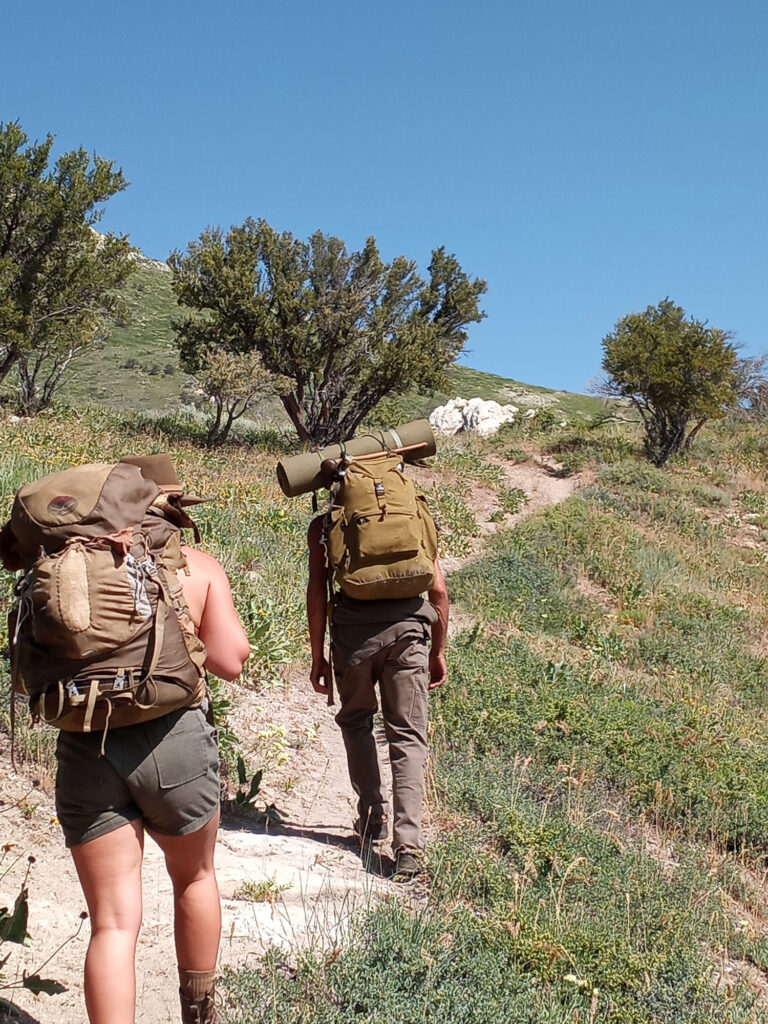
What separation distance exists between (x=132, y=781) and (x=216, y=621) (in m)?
0.47

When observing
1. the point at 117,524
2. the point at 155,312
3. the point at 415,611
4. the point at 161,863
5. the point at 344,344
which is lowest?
the point at 161,863

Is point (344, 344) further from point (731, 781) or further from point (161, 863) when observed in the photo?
point (161, 863)

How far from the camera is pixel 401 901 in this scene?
134 inches

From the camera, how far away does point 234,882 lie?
11.5 feet

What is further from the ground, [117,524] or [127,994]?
[117,524]

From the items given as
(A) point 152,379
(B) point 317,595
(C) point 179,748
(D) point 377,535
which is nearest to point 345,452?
(D) point 377,535

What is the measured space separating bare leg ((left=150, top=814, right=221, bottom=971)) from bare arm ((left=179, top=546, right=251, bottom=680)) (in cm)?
42

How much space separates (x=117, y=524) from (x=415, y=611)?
187 cm

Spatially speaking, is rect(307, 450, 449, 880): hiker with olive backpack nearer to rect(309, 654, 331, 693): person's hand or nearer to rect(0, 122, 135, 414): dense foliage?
rect(309, 654, 331, 693): person's hand

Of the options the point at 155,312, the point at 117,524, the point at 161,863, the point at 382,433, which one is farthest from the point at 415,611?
the point at 155,312

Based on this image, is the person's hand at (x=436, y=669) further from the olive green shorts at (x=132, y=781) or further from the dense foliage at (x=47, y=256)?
the dense foliage at (x=47, y=256)

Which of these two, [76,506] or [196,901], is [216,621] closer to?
[76,506]

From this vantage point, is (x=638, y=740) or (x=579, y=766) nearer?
(x=579, y=766)

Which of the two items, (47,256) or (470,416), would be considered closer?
(47,256)
